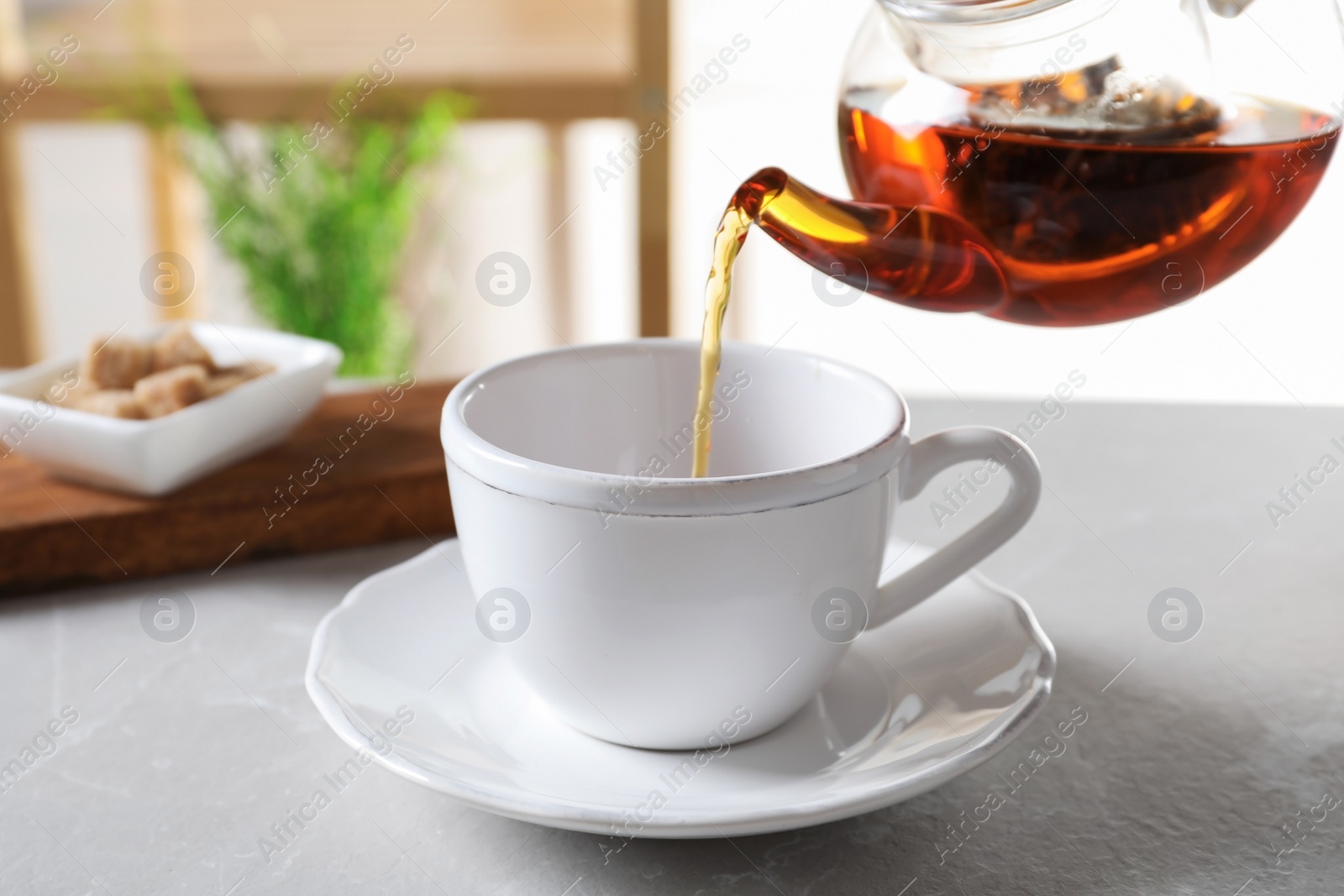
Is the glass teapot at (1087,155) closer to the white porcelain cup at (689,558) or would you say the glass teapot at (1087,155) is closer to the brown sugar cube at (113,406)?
the white porcelain cup at (689,558)

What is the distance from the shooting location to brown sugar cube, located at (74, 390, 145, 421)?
85 cm

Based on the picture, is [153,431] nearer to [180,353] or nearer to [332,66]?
[180,353]

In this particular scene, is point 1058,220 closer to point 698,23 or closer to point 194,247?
point 698,23

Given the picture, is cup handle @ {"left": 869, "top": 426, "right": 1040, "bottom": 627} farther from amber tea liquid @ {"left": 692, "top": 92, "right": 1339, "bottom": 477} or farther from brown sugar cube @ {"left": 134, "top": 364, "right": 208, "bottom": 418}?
brown sugar cube @ {"left": 134, "top": 364, "right": 208, "bottom": 418}

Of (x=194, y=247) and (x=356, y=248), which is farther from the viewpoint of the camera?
(x=194, y=247)

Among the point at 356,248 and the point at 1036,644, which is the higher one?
the point at 1036,644

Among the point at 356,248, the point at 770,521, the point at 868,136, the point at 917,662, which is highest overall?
the point at 868,136

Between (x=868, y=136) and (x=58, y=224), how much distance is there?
204 cm

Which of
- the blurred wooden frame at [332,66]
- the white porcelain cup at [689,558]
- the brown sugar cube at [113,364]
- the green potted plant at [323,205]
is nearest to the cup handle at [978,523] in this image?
the white porcelain cup at [689,558]

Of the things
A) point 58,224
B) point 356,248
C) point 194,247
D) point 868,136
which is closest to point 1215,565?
point 868,136

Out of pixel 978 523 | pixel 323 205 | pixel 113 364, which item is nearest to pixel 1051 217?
pixel 978 523

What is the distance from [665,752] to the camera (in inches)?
23.4

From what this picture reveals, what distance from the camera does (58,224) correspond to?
228cm

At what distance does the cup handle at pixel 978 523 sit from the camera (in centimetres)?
63
